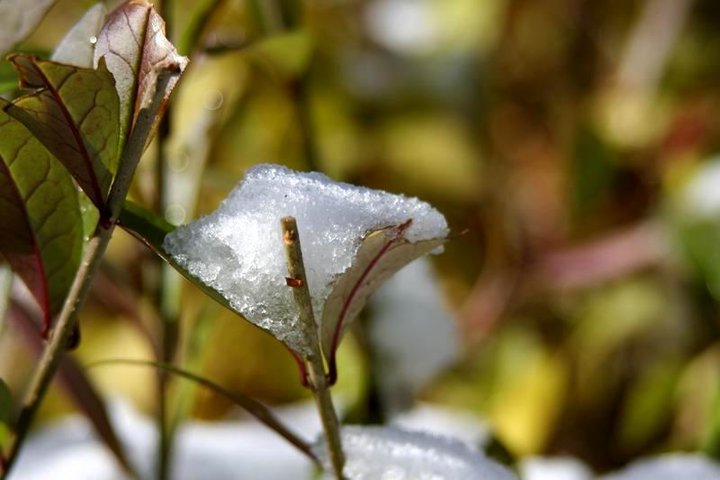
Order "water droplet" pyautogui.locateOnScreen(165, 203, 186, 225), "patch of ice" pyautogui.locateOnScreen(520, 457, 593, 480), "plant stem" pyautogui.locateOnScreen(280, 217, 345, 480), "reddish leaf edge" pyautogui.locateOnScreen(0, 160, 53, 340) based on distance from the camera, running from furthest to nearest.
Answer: "patch of ice" pyautogui.locateOnScreen(520, 457, 593, 480) → "water droplet" pyautogui.locateOnScreen(165, 203, 186, 225) → "reddish leaf edge" pyautogui.locateOnScreen(0, 160, 53, 340) → "plant stem" pyautogui.locateOnScreen(280, 217, 345, 480)

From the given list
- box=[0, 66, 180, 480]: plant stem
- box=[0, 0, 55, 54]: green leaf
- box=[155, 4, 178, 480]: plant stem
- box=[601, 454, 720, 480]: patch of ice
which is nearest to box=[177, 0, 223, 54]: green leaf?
box=[155, 4, 178, 480]: plant stem

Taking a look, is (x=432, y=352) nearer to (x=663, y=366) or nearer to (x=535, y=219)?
(x=663, y=366)

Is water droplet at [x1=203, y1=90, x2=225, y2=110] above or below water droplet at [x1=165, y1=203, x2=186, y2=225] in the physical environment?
above

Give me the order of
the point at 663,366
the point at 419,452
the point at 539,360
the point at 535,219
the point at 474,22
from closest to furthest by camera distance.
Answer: the point at 419,452 → the point at 663,366 → the point at 539,360 → the point at 535,219 → the point at 474,22

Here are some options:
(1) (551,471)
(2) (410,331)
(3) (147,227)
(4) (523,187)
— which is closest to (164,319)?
(2) (410,331)

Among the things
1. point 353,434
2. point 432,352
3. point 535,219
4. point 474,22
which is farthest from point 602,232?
point 353,434

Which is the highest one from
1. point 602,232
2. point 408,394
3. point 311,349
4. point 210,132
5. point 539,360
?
point 602,232

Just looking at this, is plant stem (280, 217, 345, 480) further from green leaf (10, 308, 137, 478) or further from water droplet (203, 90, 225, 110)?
water droplet (203, 90, 225, 110)

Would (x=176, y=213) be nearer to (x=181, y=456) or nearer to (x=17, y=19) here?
(x=181, y=456)
